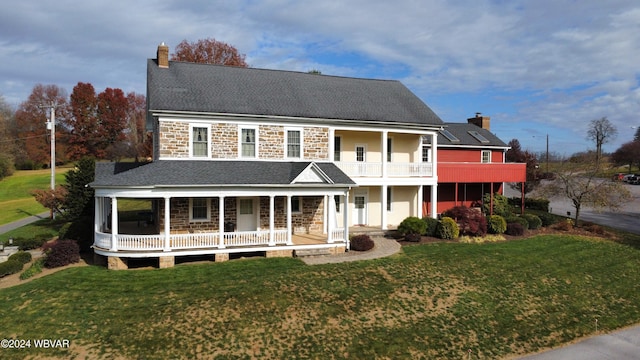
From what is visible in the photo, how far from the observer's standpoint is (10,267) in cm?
1614

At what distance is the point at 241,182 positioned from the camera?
696 inches

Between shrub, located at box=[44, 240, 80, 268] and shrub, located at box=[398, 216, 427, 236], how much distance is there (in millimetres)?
15578

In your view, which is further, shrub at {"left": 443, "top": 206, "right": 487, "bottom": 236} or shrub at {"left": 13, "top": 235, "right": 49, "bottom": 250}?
shrub at {"left": 443, "top": 206, "right": 487, "bottom": 236}

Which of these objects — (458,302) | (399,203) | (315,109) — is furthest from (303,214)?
(458,302)

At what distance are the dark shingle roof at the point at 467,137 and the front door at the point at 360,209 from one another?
30.9 ft

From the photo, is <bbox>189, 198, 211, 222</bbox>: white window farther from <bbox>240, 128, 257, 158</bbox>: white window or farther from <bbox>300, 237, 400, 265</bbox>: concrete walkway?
<bbox>300, 237, 400, 265</bbox>: concrete walkway

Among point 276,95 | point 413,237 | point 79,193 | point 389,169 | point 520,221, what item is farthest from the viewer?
point 520,221

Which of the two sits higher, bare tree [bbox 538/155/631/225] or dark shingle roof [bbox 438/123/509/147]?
dark shingle roof [bbox 438/123/509/147]

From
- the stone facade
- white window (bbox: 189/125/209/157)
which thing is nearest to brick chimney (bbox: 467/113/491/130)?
the stone facade

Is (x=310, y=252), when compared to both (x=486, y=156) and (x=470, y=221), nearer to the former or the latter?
(x=470, y=221)

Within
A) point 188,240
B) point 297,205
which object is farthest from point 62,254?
point 297,205

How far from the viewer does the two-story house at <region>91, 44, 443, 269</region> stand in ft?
56.4

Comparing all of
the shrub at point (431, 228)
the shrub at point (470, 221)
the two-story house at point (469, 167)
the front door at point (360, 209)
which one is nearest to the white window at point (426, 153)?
the two-story house at point (469, 167)

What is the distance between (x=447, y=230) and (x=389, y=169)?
4.75 metres
